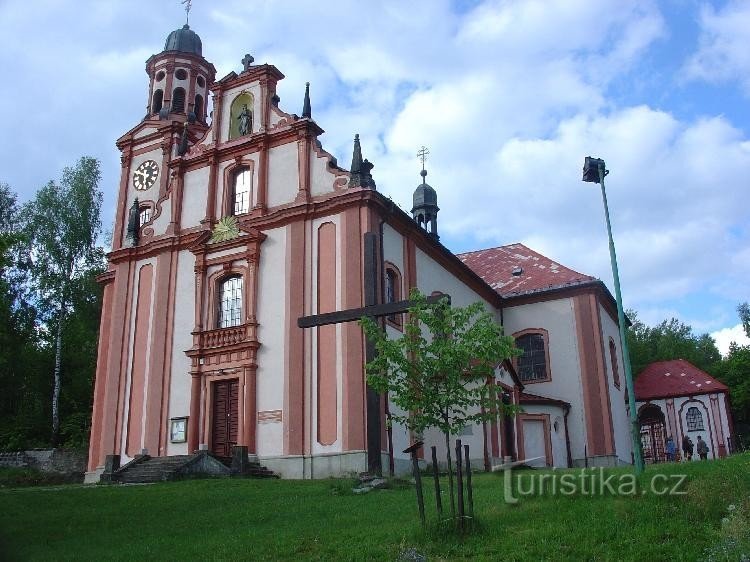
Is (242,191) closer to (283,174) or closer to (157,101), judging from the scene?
(283,174)

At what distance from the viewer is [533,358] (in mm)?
34625

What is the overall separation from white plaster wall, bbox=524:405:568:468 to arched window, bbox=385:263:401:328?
27.1ft

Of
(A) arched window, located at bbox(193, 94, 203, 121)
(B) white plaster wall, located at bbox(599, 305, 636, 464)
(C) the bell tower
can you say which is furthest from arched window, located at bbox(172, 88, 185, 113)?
(B) white plaster wall, located at bbox(599, 305, 636, 464)

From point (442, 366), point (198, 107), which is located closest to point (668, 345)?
point (198, 107)

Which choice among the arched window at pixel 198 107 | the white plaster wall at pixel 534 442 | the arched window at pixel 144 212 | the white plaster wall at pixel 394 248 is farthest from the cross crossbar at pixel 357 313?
the arched window at pixel 198 107

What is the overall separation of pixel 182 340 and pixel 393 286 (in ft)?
24.4

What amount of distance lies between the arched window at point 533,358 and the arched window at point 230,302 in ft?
46.0

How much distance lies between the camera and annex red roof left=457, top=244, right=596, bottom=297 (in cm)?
3522

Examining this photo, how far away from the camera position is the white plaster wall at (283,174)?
84.8ft

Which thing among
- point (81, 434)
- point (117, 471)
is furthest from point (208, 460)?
point (81, 434)

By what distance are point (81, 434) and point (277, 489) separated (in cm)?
2144

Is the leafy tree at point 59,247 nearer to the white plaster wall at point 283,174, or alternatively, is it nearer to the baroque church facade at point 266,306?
the baroque church facade at point 266,306

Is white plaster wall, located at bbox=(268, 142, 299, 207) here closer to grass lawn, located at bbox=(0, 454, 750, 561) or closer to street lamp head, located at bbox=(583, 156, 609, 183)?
street lamp head, located at bbox=(583, 156, 609, 183)

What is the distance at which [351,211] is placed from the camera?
2411 cm
